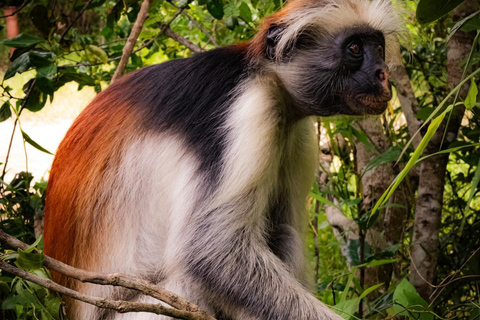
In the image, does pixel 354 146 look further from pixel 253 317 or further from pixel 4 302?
pixel 4 302

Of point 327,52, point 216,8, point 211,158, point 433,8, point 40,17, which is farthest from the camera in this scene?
point 216,8

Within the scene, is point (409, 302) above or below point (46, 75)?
below

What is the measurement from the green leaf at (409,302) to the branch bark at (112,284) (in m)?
1.51

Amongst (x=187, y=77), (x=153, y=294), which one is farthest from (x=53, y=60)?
(x=153, y=294)

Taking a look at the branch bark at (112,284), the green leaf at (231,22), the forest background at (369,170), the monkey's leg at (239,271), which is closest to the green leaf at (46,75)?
the forest background at (369,170)

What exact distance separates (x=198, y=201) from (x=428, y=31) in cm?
437

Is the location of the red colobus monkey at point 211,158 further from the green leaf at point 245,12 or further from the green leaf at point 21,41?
the green leaf at point 245,12

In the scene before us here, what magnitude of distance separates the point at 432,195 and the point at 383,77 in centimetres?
155

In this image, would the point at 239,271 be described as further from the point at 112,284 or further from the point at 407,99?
the point at 407,99

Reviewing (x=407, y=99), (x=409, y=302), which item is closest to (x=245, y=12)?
(x=407, y=99)

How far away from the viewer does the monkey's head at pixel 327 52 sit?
3561 millimetres

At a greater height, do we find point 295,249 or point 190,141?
point 190,141

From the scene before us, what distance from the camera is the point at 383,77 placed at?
11.4ft

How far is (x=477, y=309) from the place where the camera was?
3.98 m
